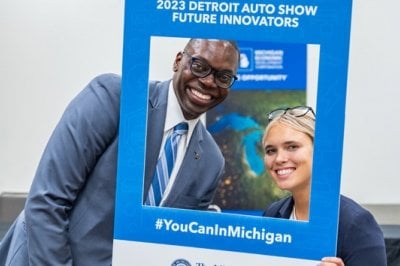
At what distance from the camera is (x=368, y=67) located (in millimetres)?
2902

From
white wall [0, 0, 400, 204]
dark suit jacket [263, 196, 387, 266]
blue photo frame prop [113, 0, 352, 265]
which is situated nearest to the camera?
blue photo frame prop [113, 0, 352, 265]

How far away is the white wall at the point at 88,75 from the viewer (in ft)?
9.51

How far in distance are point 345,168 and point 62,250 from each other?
222 centimetres

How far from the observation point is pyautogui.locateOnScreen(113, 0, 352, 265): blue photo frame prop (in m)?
0.90

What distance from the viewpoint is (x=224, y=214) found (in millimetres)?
966

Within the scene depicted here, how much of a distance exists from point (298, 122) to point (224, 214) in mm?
205

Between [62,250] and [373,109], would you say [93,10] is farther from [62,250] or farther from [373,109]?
[62,250]

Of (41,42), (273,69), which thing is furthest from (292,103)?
(41,42)

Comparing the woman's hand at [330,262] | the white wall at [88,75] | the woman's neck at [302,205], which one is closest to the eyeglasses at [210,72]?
the woman's neck at [302,205]

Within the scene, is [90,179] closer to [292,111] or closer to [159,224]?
[159,224]

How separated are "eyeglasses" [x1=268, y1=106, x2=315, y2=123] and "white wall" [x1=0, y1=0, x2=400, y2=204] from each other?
6.85 ft

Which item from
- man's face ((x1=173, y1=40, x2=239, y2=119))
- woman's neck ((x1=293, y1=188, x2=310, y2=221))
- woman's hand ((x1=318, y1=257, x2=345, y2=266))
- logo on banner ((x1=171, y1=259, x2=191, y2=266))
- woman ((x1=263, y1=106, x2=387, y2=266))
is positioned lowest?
logo on banner ((x1=171, y1=259, x2=191, y2=266))

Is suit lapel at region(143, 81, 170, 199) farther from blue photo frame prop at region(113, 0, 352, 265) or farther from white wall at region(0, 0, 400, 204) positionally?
white wall at region(0, 0, 400, 204)

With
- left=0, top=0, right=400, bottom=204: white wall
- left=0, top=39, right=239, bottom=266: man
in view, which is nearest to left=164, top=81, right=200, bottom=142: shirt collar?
left=0, top=39, right=239, bottom=266: man
